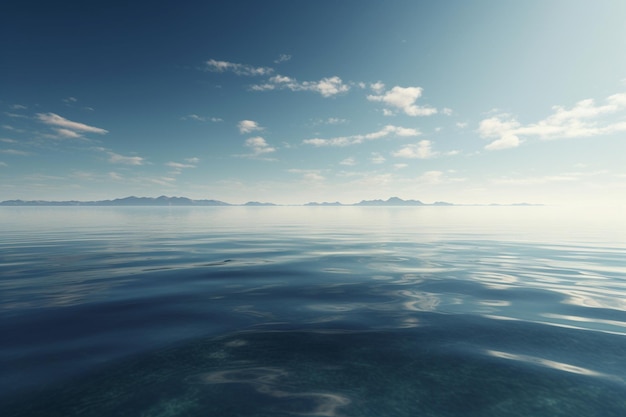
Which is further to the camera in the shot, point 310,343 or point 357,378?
point 310,343

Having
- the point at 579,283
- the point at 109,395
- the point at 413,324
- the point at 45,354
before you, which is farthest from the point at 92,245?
the point at 579,283

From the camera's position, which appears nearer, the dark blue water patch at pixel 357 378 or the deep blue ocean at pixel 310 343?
the dark blue water patch at pixel 357 378

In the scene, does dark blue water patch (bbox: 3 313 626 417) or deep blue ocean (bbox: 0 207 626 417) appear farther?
deep blue ocean (bbox: 0 207 626 417)

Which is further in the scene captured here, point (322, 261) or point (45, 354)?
point (322, 261)

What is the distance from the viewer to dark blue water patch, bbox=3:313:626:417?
189 inches

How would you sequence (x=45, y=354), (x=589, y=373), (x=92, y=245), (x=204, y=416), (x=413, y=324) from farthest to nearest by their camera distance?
(x=92, y=245) < (x=413, y=324) < (x=45, y=354) < (x=589, y=373) < (x=204, y=416)

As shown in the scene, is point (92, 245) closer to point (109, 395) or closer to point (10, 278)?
point (10, 278)

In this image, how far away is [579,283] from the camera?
44.4ft

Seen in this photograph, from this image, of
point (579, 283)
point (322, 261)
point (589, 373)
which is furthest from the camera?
point (322, 261)

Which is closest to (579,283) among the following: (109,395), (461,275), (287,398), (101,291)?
(461,275)

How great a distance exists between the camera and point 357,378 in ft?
18.6

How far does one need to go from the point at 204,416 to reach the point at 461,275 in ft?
44.7

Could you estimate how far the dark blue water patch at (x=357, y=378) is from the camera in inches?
189

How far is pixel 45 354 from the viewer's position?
6.59m
